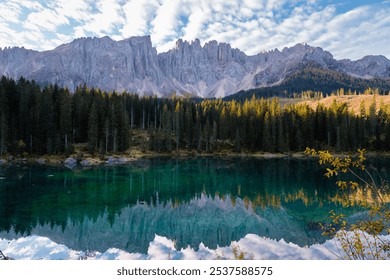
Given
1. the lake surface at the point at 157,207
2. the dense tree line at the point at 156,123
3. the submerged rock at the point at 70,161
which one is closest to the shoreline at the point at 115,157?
the submerged rock at the point at 70,161

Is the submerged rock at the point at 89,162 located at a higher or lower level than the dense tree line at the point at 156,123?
lower

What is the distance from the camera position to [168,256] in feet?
61.3

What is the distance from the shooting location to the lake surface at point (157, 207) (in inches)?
928

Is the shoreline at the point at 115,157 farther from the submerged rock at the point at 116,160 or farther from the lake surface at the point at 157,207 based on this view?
the lake surface at the point at 157,207

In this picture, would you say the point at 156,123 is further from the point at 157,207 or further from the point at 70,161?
the point at 157,207

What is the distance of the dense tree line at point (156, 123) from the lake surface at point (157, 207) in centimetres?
2423

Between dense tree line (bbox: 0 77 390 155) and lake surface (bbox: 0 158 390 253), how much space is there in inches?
954

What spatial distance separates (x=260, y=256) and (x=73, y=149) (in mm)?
69252

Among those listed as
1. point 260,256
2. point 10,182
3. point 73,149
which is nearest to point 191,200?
point 260,256

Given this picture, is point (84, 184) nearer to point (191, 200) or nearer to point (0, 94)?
point (191, 200)

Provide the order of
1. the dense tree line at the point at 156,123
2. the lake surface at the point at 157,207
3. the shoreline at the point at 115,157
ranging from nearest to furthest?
the lake surface at the point at 157,207 → the shoreline at the point at 115,157 → the dense tree line at the point at 156,123

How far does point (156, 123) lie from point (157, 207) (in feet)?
319
